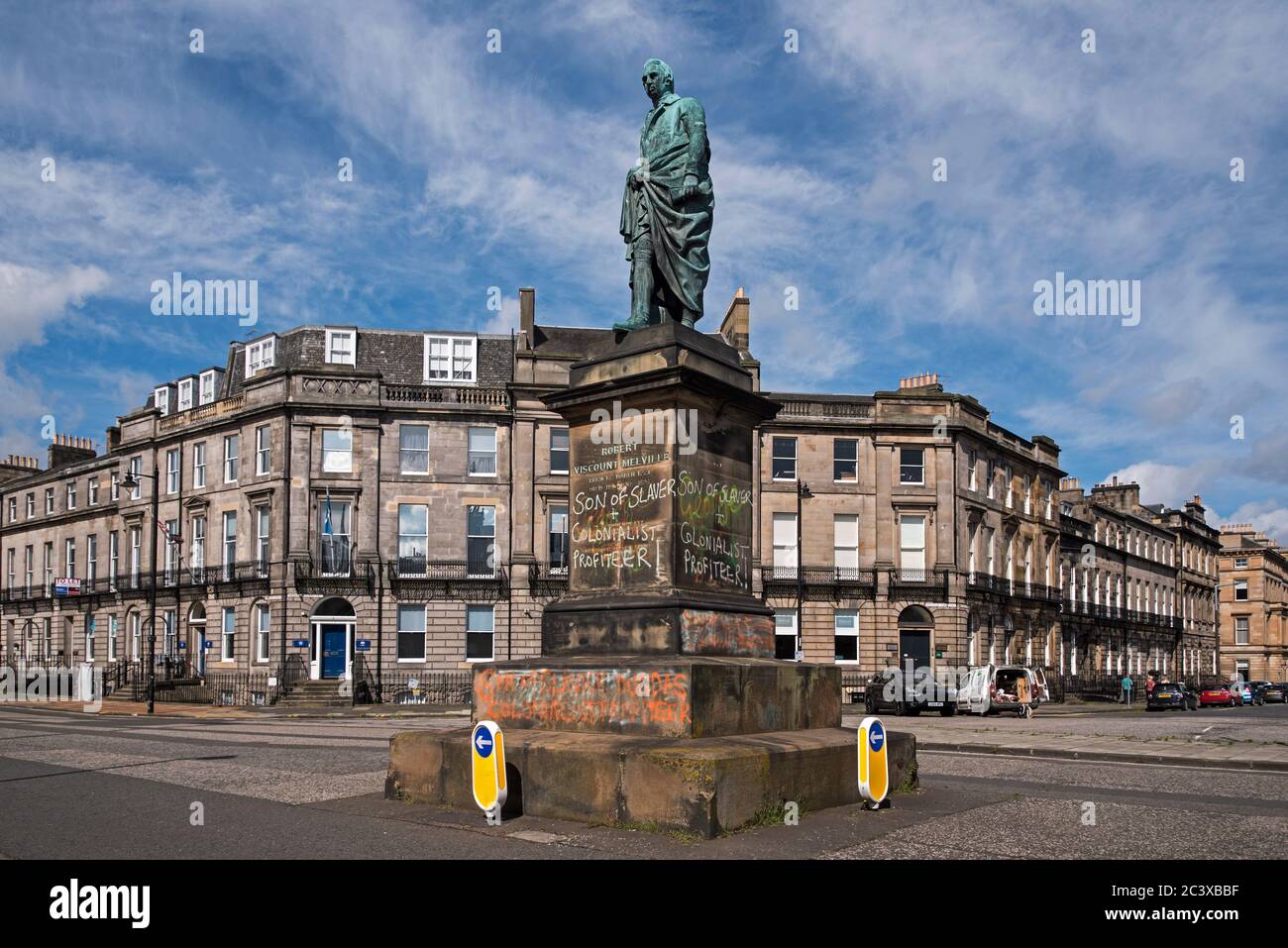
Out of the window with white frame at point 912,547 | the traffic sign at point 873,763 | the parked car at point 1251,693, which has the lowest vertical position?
the parked car at point 1251,693

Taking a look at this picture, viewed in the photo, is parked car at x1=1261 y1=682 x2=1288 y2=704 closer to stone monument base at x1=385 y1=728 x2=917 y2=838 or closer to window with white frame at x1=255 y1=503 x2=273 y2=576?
window with white frame at x1=255 y1=503 x2=273 y2=576

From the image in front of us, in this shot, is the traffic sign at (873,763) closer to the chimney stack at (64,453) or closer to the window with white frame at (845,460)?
the window with white frame at (845,460)

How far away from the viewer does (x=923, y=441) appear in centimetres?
4806

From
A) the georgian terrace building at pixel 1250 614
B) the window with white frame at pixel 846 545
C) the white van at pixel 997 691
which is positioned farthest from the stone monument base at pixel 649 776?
the georgian terrace building at pixel 1250 614

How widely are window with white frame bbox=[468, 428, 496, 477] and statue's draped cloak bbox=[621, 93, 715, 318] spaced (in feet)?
112

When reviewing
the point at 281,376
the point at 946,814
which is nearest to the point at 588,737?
the point at 946,814

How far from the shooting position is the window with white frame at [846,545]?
4719cm

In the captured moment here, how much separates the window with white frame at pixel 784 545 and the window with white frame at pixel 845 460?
297 centimetres

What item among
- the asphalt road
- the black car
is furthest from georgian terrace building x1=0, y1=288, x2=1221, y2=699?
the asphalt road

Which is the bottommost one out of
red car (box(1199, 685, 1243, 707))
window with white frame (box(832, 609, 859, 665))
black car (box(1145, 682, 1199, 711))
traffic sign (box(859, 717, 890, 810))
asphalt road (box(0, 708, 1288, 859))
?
red car (box(1199, 685, 1243, 707))

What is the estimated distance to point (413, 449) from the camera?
4497cm

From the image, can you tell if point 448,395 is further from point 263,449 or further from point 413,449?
point 263,449

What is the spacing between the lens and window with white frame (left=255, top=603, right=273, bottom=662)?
1731 inches

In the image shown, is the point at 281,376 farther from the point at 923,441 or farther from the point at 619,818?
the point at 619,818
